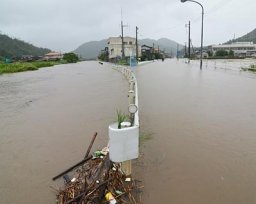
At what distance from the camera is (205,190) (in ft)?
12.0

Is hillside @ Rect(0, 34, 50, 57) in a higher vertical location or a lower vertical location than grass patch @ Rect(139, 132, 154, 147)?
higher

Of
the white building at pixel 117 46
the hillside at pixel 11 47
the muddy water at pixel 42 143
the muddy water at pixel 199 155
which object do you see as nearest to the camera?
the muddy water at pixel 199 155

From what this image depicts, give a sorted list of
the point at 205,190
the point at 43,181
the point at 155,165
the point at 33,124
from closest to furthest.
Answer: the point at 205,190
the point at 43,181
the point at 155,165
the point at 33,124

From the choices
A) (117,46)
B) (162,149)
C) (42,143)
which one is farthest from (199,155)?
(117,46)

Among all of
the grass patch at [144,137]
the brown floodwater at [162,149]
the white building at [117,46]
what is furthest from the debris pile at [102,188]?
the white building at [117,46]

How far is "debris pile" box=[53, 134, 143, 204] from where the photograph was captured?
10.8 feet

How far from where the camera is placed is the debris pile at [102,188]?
3.30 m

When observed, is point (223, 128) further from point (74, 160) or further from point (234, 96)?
point (234, 96)

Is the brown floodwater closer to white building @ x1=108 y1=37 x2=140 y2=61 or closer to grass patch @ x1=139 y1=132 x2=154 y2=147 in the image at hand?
grass patch @ x1=139 y1=132 x2=154 y2=147

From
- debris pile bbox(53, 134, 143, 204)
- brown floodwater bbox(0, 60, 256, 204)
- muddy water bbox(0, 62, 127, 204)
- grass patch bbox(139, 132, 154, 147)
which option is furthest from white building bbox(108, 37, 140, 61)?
debris pile bbox(53, 134, 143, 204)

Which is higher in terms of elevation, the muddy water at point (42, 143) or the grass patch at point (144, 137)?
the grass patch at point (144, 137)

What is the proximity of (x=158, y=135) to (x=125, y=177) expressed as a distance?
7.80 feet

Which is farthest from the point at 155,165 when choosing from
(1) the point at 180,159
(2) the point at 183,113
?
(2) the point at 183,113

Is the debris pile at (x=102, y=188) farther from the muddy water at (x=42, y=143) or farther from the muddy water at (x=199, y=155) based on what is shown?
the muddy water at (x=42, y=143)
